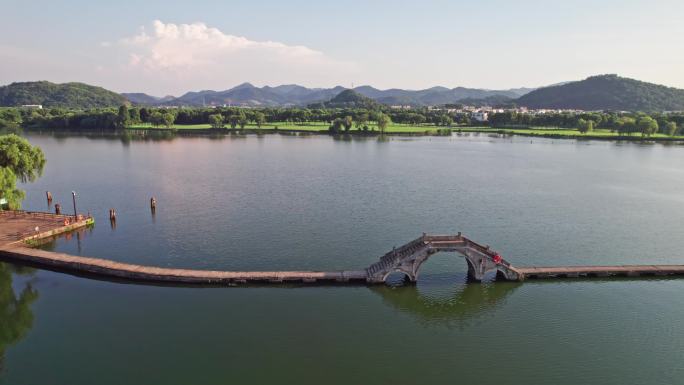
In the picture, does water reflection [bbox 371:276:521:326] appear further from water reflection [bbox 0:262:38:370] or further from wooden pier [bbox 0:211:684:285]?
water reflection [bbox 0:262:38:370]

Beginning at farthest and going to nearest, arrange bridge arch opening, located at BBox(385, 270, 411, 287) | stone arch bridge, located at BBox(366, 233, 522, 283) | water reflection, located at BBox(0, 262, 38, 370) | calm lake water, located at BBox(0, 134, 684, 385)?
bridge arch opening, located at BBox(385, 270, 411, 287), stone arch bridge, located at BBox(366, 233, 522, 283), water reflection, located at BBox(0, 262, 38, 370), calm lake water, located at BBox(0, 134, 684, 385)

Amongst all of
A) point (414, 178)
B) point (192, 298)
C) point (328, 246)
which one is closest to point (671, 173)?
point (414, 178)

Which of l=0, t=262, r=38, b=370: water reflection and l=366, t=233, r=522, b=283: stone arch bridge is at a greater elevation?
l=366, t=233, r=522, b=283: stone arch bridge

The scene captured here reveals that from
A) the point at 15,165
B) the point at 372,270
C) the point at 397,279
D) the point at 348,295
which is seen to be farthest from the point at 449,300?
the point at 15,165

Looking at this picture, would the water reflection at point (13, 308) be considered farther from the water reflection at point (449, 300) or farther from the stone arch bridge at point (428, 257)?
the water reflection at point (449, 300)

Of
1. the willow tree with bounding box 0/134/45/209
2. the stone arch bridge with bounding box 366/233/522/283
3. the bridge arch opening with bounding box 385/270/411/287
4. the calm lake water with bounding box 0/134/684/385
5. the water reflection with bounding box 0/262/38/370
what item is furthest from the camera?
the willow tree with bounding box 0/134/45/209

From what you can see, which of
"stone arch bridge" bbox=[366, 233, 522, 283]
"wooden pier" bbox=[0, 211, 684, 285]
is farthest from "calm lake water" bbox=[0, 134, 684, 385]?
"stone arch bridge" bbox=[366, 233, 522, 283]

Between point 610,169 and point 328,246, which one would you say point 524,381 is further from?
point 610,169
